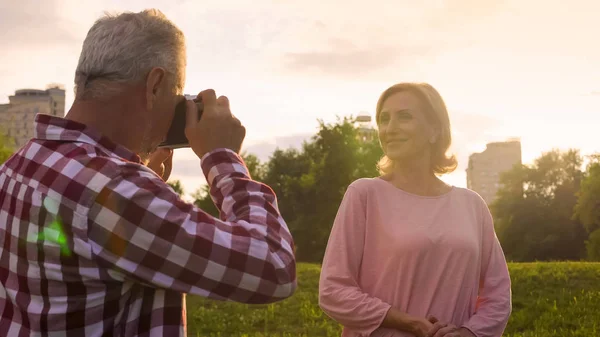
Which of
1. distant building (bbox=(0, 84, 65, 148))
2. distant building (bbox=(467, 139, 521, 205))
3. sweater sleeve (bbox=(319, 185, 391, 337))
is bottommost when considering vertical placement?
distant building (bbox=(467, 139, 521, 205))

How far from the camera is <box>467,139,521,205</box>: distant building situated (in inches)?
5664

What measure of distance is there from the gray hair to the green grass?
864cm

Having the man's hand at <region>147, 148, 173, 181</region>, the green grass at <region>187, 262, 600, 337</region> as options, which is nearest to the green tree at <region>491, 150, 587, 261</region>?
the green grass at <region>187, 262, 600, 337</region>

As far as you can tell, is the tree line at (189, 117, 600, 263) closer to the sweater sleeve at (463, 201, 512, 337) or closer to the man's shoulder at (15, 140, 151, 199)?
the sweater sleeve at (463, 201, 512, 337)

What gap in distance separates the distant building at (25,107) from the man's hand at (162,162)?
15109cm

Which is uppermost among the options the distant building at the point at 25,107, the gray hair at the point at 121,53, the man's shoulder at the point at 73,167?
the distant building at the point at 25,107

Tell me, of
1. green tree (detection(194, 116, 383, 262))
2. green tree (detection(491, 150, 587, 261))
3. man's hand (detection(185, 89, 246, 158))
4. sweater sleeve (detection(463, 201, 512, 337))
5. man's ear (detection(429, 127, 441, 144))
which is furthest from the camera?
green tree (detection(491, 150, 587, 261))

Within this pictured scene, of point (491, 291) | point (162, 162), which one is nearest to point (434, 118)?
point (491, 291)

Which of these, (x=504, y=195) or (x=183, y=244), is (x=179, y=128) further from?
(x=504, y=195)

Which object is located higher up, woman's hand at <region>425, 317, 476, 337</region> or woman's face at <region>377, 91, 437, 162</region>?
woman's face at <region>377, 91, 437, 162</region>

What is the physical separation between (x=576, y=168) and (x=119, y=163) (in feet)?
206

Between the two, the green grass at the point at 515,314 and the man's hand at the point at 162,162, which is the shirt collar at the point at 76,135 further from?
the green grass at the point at 515,314

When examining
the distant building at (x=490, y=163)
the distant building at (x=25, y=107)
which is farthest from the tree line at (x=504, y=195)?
the distant building at (x=25, y=107)

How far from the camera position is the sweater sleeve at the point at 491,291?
4.07m
